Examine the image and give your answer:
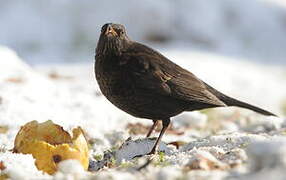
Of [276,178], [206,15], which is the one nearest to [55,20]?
[206,15]

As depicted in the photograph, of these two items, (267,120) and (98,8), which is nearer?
(267,120)

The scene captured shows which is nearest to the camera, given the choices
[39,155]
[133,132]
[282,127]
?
[39,155]

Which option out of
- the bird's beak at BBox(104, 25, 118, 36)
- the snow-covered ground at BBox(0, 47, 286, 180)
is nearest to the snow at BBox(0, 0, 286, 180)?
the snow-covered ground at BBox(0, 47, 286, 180)

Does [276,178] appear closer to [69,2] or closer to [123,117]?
[123,117]

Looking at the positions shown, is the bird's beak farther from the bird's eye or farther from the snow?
the snow

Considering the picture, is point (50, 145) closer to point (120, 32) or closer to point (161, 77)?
point (161, 77)

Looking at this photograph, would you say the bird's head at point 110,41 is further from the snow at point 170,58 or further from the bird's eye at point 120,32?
the snow at point 170,58
